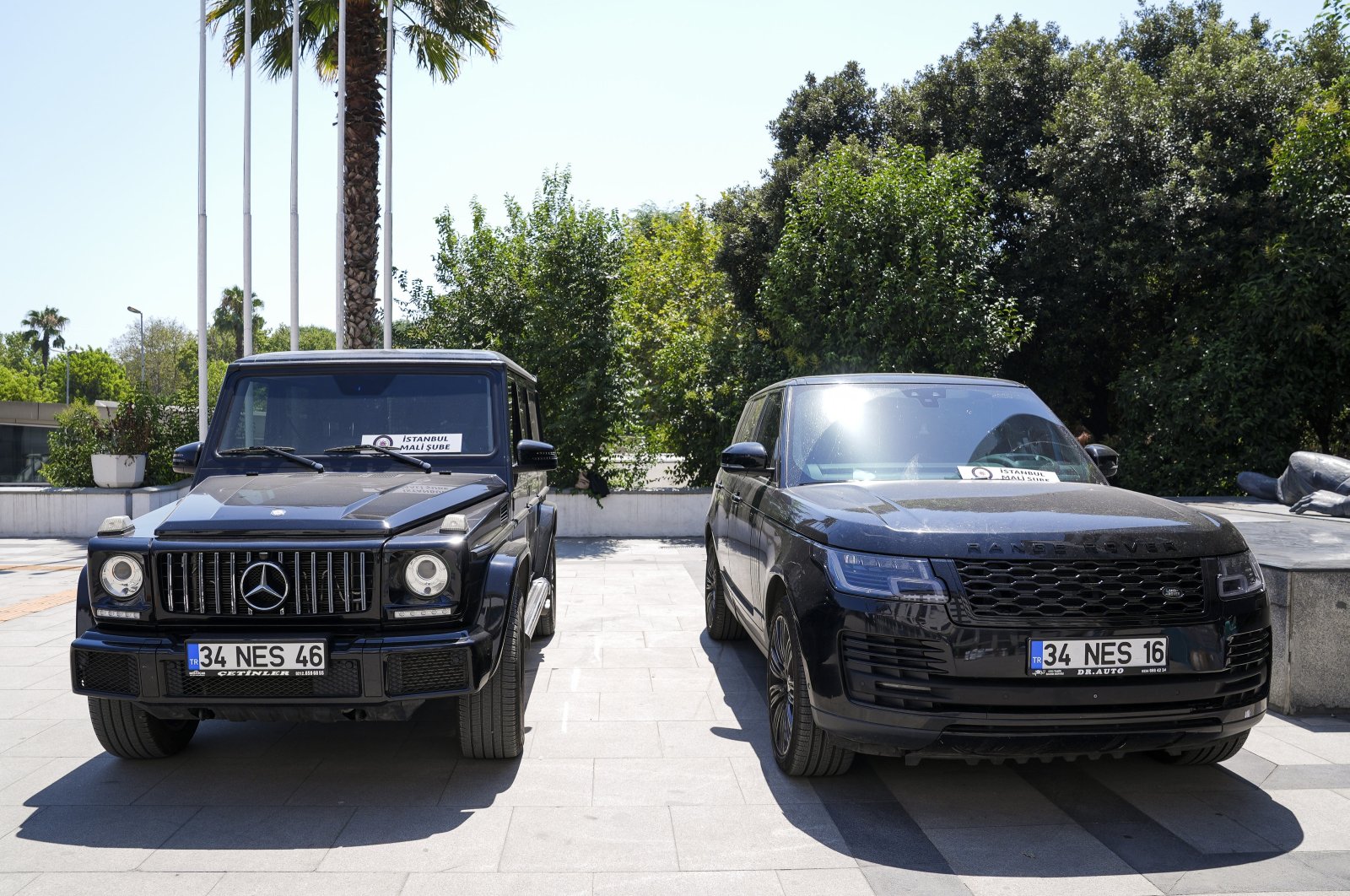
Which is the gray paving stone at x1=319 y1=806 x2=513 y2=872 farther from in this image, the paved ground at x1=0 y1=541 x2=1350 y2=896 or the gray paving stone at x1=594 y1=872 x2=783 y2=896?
the gray paving stone at x1=594 y1=872 x2=783 y2=896

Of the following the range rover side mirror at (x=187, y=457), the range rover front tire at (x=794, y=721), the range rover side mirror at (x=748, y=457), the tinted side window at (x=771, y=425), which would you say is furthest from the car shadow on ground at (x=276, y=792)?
the tinted side window at (x=771, y=425)

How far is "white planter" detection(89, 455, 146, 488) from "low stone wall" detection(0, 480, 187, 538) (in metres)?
0.31

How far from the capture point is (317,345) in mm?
96500

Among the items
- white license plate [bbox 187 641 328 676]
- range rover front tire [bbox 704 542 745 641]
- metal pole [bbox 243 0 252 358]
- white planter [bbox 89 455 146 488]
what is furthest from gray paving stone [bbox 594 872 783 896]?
metal pole [bbox 243 0 252 358]

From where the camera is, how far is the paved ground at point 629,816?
11.1 ft

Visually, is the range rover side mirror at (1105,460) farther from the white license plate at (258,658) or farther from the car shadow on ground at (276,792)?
the white license plate at (258,658)

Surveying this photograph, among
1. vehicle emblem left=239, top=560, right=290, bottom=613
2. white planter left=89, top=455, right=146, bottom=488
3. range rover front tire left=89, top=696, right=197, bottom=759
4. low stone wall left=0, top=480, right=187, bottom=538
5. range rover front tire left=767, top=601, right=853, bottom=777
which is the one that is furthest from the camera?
white planter left=89, top=455, right=146, bottom=488

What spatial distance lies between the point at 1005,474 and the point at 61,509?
15.1 meters

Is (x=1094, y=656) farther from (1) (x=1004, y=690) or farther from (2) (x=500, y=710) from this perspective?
(2) (x=500, y=710)

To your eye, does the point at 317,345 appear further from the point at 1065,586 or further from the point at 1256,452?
the point at 1065,586

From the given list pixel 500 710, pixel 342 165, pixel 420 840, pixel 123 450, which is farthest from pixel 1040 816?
pixel 123 450

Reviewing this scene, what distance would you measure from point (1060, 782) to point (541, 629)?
13.9ft

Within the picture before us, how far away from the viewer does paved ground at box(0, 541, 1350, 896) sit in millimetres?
3393

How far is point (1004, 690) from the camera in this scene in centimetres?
357
